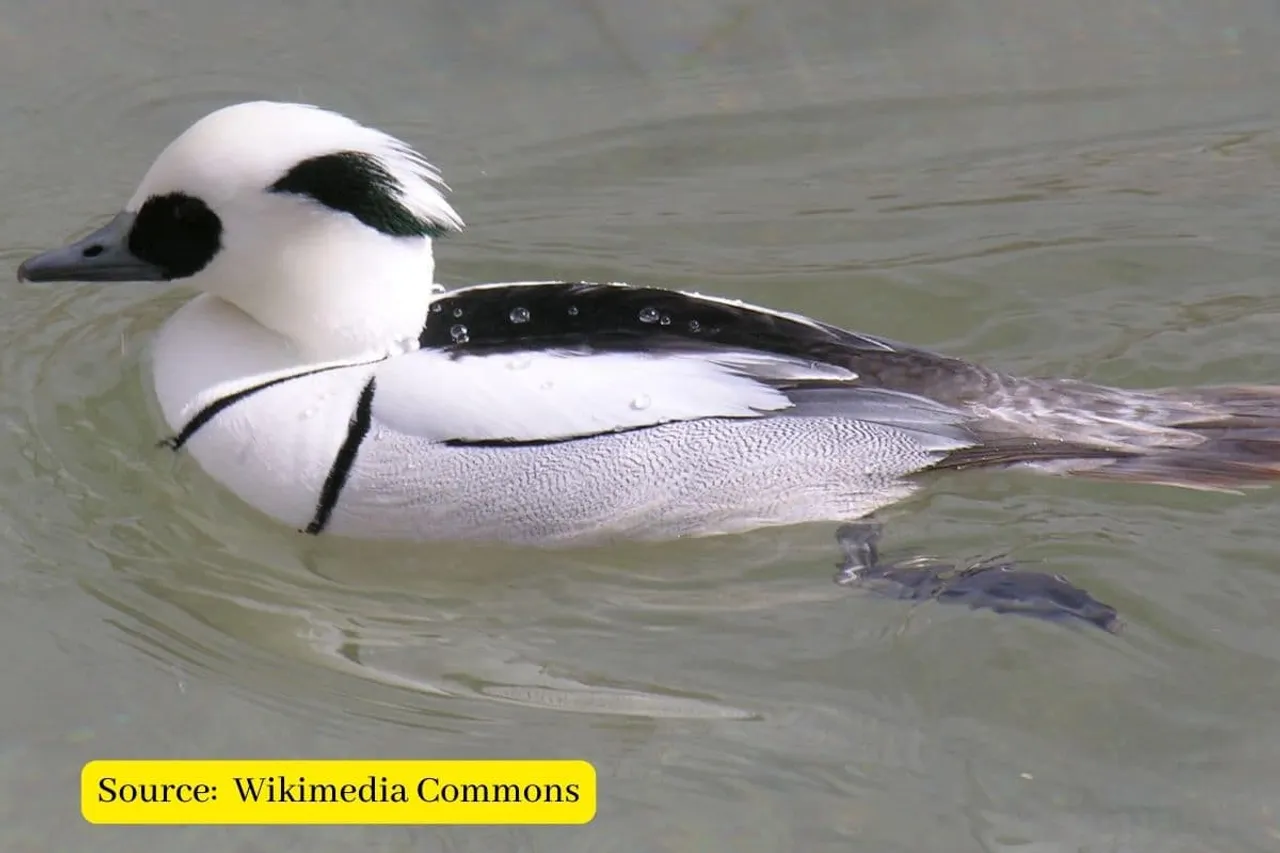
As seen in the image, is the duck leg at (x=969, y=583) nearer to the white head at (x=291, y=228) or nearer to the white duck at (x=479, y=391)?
the white duck at (x=479, y=391)

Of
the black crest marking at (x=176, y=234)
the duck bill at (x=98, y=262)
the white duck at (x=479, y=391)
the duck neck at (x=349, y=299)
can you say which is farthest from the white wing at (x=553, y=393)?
the duck bill at (x=98, y=262)

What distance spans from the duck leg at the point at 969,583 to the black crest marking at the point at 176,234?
1.97 m

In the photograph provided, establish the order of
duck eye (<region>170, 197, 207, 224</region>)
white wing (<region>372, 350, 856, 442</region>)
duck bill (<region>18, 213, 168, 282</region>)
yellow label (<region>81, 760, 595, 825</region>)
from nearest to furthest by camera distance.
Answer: yellow label (<region>81, 760, 595, 825</region>)
white wing (<region>372, 350, 856, 442</region>)
duck eye (<region>170, 197, 207, 224</region>)
duck bill (<region>18, 213, 168, 282</region>)

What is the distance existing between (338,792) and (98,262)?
1740 millimetres

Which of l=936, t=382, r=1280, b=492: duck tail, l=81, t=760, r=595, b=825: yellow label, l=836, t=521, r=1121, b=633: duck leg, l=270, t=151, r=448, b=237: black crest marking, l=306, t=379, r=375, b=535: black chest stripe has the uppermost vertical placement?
l=270, t=151, r=448, b=237: black crest marking

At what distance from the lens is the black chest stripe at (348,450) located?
4754 millimetres

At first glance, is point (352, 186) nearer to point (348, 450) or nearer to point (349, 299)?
point (349, 299)

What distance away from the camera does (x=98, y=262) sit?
5.01 m

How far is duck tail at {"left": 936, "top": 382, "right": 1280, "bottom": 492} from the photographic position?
5.00 meters

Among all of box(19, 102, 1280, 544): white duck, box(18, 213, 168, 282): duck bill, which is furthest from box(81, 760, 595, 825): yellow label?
box(18, 213, 168, 282): duck bill

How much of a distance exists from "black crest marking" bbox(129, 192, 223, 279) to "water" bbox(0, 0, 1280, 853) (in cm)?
64

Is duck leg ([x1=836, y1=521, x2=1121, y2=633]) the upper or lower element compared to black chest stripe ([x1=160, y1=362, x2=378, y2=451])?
lower

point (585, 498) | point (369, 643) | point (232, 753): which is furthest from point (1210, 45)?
point (232, 753)

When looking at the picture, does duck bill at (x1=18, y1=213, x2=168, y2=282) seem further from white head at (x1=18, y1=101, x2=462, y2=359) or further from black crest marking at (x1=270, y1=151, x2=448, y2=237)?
black crest marking at (x1=270, y1=151, x2=448, y2=237)
